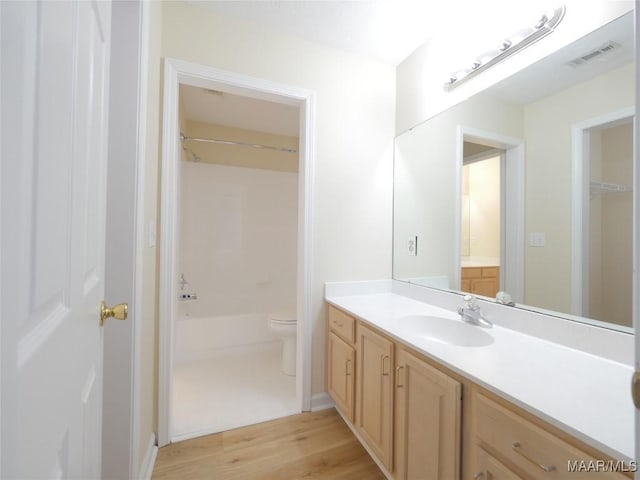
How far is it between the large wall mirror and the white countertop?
0.63 ft

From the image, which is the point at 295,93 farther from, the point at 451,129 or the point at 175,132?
the point at 451,129

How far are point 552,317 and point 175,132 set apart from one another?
6.94 ft

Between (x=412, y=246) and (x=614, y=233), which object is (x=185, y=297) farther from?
(x=614, y=233)

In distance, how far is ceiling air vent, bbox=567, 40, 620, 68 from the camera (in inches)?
40.6

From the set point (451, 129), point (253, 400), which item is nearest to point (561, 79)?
point (451, 129)

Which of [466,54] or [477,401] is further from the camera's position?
[466,54]

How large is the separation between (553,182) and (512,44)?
73 cm

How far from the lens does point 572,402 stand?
715mm

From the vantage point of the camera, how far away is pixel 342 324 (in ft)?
5.60

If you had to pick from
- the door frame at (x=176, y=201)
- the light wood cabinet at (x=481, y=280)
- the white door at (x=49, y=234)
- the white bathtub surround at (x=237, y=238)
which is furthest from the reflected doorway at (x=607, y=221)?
the white bathtub surround at (x=237, y=238)

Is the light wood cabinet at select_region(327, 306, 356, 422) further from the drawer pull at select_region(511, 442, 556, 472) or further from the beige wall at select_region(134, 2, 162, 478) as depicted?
the beige wall at select_region(134, 2, 162, 478)

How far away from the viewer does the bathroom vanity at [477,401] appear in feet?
2.11

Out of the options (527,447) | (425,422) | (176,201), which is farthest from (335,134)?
(527,447)

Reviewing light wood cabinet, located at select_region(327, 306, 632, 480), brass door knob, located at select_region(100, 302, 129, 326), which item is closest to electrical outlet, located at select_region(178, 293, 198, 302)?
light wood cabinet, located at select_region(327, 306, 632, 480)
